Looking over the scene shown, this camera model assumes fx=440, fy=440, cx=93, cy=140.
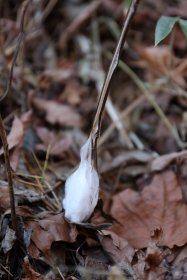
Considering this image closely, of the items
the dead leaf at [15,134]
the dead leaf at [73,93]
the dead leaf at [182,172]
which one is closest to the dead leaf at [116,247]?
the dead leaf at [182,172]

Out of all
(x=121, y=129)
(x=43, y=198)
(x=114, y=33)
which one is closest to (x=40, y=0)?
(x=114, y=33)

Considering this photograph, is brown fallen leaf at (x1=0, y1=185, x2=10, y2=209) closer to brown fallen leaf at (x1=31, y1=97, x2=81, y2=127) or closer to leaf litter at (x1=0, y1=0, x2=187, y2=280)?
leaf litter at (x1=0, y1=0, x2=187, y2=280)

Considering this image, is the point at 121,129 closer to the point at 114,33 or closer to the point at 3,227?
the point at 114,33

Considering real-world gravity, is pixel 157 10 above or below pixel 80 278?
above

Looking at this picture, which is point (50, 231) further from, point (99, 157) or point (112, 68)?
point (99, 157)

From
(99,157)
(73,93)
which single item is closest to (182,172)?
(99,157)

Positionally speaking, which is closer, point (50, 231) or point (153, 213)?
point (50, 231)

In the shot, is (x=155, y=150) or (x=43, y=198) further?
(x=155, y=150)

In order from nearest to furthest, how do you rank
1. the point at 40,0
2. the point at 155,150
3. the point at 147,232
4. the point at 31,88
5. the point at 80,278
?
the point at 80,278
the point at 147,232
the point at 155,150
the point at 31,88
the point at 40,0
